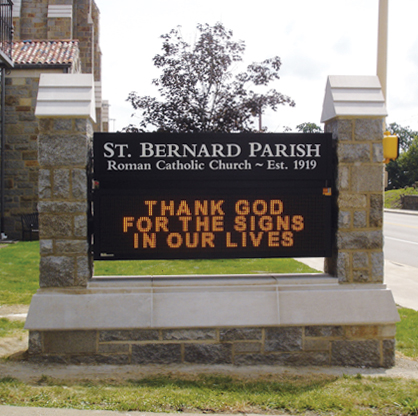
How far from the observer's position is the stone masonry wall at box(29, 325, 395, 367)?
5660 mm

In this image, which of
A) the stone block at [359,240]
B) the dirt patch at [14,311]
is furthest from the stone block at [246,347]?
the dirt patch at [14,311]

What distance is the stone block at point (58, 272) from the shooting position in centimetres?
567

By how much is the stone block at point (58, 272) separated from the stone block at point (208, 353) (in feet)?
4.73

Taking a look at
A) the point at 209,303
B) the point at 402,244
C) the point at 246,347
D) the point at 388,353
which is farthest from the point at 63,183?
the point at 402,244

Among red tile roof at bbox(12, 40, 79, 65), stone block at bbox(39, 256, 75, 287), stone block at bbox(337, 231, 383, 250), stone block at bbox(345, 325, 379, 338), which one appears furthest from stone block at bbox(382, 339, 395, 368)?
red tile roof at bbox(12, 40, 79, 65)

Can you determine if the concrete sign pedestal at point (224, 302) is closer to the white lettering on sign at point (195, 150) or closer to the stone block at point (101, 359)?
the stone block at point (101, 359)

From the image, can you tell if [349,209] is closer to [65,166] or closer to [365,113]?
[365,113]

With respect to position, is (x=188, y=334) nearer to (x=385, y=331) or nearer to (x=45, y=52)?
(x=385, y=331)

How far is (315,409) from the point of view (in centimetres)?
439

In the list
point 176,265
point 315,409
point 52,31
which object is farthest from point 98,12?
point 315,409

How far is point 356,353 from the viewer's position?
5.88 m

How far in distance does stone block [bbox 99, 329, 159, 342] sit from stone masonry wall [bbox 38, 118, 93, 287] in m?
0.60

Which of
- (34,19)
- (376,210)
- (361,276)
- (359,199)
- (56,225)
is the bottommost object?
(361,276)

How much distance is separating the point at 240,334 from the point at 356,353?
4.30 ft
